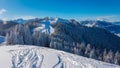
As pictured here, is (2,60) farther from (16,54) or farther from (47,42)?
(47,42)

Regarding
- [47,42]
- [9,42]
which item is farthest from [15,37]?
[47,42]

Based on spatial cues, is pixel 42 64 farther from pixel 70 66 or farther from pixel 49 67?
pixel 70 66

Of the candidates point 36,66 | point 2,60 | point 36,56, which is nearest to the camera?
point 36,66

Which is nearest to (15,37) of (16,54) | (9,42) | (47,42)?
(9,42)

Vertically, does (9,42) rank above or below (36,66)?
below

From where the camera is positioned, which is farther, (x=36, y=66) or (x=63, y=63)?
(x=63, y=63)

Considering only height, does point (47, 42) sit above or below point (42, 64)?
below

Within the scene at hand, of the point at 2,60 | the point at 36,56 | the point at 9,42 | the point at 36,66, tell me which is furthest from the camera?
the point at 9,42

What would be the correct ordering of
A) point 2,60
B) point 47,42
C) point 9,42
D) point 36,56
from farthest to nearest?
point 47,42, point 9,42, point 36,56, point 2,60

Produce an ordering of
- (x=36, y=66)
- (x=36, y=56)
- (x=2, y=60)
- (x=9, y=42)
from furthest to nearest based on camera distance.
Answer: (x=9, y=42) < (x=36, y=56) < (x=2, y=60) < (x=36, y=66)
